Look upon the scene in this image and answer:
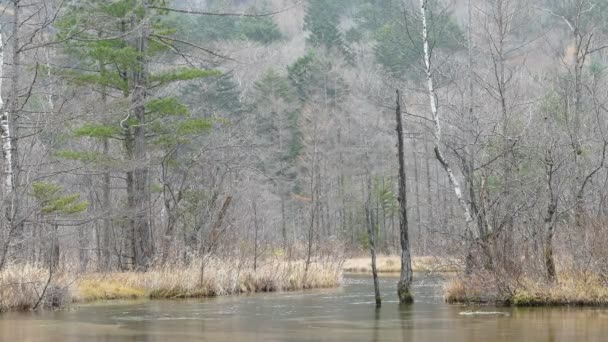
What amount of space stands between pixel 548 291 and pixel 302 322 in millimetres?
5197

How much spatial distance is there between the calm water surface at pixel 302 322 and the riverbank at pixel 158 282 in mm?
748

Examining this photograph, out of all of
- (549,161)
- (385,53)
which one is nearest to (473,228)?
(549,161)

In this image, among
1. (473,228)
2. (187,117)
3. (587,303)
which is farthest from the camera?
(187,117)

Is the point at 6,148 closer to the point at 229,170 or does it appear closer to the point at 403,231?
the point at 403,231

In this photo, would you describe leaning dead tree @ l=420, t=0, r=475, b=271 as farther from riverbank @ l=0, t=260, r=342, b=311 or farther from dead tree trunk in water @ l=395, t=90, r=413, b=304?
riverbank @ l=0, t=260, r=342, b=311

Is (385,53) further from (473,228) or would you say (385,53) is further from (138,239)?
(473,228)

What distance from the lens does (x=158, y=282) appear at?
2262 centimetres

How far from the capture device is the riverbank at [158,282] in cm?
1786

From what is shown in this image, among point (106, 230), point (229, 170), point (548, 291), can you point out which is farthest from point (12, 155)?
point (548, 291)

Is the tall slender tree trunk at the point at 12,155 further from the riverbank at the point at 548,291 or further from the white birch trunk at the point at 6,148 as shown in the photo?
the riverbank at the point at 548,291

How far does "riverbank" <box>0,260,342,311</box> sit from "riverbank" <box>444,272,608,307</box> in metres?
7.74

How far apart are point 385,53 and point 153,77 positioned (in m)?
32.2

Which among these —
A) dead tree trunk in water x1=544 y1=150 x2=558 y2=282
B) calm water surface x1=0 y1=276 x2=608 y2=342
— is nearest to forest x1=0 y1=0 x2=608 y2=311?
dead tree trunk in water x1=544 y1=150 x2=558 y2=282

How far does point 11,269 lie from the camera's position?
18.0 m
